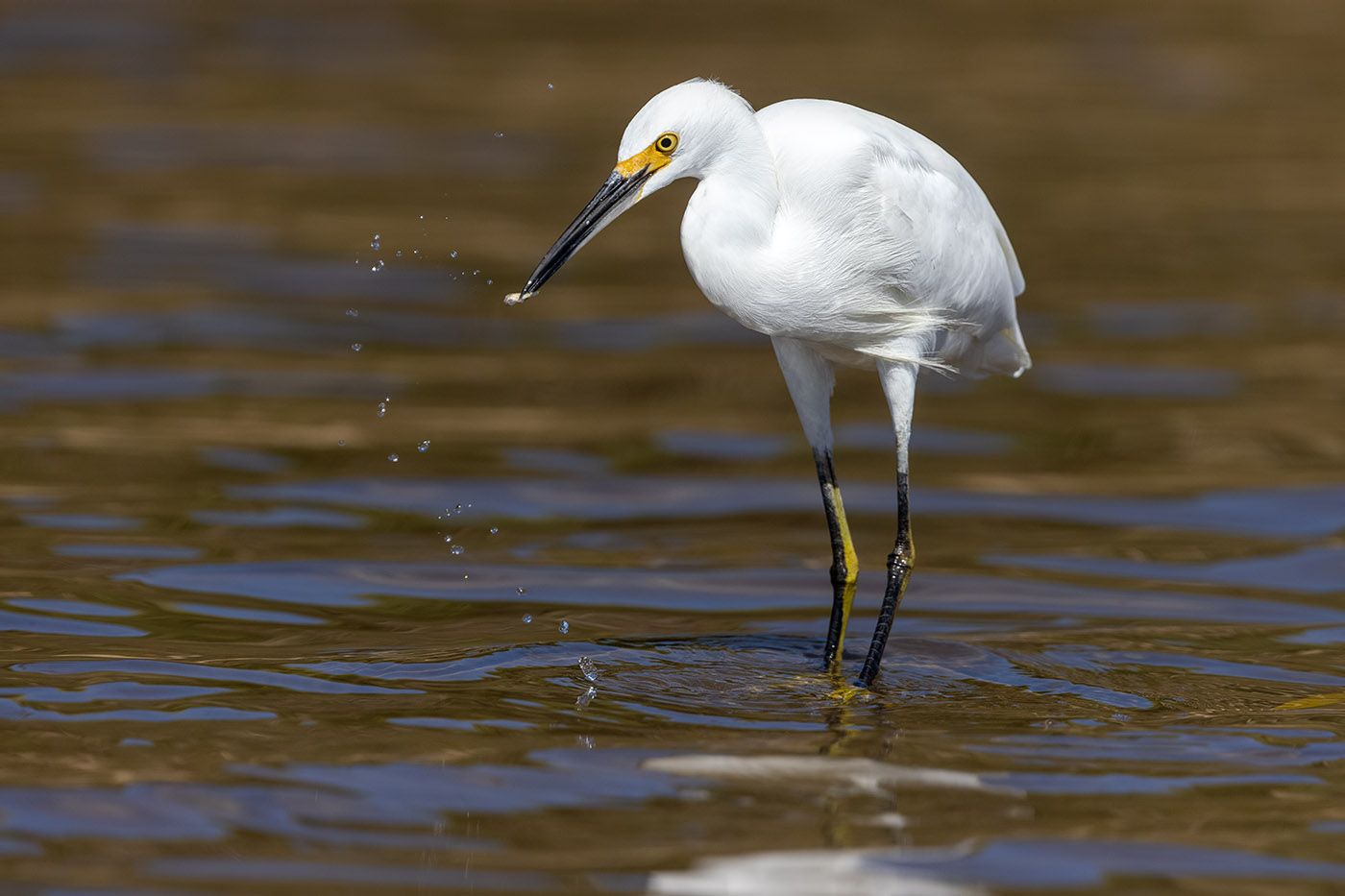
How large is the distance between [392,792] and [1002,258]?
10.4 feet

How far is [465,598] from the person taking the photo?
26.9ft

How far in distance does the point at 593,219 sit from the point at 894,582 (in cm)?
180

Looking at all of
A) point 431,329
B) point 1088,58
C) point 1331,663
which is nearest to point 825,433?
point 1331,663

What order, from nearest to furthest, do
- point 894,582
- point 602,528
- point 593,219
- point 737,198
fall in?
point 737,198 < point 593,219 < point 894,582 < point 602,528

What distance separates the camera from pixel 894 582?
739cm

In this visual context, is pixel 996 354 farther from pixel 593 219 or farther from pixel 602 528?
pixel 602 528

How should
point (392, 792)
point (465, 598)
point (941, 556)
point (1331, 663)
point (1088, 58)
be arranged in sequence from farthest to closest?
point (1088, 58) < point (941, 556) < point (465, 598) < point (1331, 663) < point (392, 792)

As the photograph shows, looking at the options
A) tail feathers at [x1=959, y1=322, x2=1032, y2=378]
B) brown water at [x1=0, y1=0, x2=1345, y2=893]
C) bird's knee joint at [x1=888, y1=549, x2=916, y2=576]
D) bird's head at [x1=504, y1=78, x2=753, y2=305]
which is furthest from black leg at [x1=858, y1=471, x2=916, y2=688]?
bird's head at [x1=504, y1=78, x2=753, y2=305]

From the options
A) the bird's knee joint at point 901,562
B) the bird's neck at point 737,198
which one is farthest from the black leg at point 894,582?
the bird's neck at point 737,198

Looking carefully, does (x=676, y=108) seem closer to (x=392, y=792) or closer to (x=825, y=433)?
(x=825, y=433)

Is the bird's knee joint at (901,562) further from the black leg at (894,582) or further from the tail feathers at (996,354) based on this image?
the tail feathers at (996,354)

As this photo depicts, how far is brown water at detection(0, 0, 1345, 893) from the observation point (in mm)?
5527

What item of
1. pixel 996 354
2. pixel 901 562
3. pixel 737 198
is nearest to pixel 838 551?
pixel 901 562

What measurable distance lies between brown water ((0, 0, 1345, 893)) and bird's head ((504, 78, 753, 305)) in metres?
1.53
